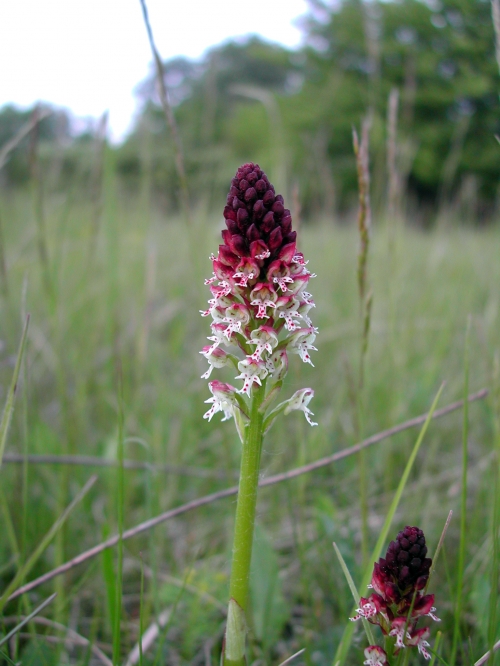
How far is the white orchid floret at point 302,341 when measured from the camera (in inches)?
56.1

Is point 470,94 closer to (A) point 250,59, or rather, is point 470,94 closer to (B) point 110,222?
(B) point 110,222

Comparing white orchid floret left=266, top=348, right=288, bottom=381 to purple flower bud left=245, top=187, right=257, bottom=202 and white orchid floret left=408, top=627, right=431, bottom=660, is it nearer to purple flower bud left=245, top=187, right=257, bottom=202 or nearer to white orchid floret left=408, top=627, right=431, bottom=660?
purple flower bud left=245, top=187, right=257, bottom=202

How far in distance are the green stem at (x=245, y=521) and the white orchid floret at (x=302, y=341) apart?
0.55 ft


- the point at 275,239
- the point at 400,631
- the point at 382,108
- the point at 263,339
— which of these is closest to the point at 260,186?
the point at 275,239

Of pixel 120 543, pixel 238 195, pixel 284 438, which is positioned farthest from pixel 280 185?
pixel 120 543

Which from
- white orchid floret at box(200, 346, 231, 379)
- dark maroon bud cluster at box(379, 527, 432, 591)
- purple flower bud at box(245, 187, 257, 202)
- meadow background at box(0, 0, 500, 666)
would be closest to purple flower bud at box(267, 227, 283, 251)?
purple flower bud at box(245, 187, 257, 202)

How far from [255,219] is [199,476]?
7.01ft

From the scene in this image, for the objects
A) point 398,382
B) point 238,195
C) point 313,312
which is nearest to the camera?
point 238,195

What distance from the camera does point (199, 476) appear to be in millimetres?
3117

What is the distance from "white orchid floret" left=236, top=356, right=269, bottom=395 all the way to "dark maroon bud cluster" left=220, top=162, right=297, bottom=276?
0.83 ft

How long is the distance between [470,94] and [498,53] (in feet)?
79.8

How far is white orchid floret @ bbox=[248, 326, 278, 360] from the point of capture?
131cm

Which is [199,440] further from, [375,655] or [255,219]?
[255,219]

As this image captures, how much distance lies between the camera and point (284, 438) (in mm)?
3309
